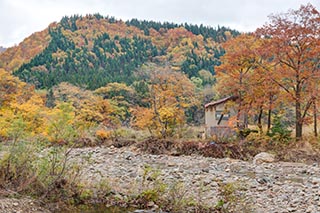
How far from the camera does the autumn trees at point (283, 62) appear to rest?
543 inches

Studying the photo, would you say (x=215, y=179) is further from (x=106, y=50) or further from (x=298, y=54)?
(x=106, y=50)

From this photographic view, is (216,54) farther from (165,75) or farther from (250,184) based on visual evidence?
(250,184)

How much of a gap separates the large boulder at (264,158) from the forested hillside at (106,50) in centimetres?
2459

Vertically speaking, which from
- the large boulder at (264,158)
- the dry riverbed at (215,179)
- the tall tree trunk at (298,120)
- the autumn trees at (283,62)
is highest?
the autumn trees at (283,62)

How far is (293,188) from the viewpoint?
826cm

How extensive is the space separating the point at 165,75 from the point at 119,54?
33831mm

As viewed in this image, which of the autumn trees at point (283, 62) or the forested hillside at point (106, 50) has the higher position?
the forested hillside at point (106, 50)

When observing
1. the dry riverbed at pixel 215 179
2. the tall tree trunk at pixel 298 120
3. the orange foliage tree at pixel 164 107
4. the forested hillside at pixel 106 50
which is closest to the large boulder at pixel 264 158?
the dry riverbed at pixel 215 179

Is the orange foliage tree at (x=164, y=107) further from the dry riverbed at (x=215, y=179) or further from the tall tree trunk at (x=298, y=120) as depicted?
the tall tree trunk at (x=298, y=120)

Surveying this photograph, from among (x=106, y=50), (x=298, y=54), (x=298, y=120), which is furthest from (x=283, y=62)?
(x=106, y=50)

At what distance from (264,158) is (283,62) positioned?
4267 millimetres

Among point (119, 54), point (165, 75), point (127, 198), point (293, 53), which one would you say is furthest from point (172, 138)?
point (119, 54)

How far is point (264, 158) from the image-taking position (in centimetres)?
1302

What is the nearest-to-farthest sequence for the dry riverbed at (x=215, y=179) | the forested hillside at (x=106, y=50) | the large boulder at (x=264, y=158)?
the dry riverbed at (x=215, y=179), the large boulder at (x=264, y=158), the forested hillside at (x=106, y=50)
